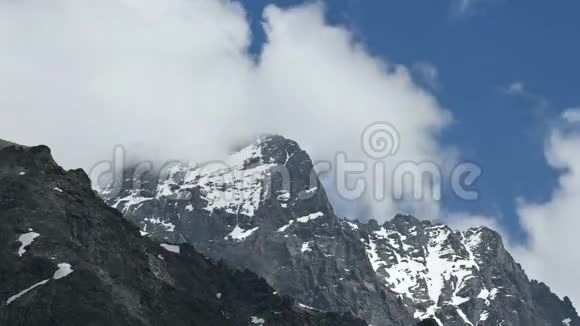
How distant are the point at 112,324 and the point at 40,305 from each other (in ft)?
45.6

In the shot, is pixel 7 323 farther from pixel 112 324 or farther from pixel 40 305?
pixel 112 324

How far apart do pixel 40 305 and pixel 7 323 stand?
728cm

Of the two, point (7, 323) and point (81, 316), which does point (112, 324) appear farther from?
point (7, 323)

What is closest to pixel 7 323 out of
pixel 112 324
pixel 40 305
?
pixel 40 305

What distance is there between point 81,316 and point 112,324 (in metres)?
6.15

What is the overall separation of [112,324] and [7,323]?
19401 millimetres

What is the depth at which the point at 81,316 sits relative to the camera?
19688 centimetres

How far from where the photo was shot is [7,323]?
192 meters

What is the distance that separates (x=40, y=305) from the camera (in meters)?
197

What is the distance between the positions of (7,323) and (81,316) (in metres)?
13.5

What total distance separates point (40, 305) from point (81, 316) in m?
7.96

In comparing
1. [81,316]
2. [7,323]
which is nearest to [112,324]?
[81,316]
